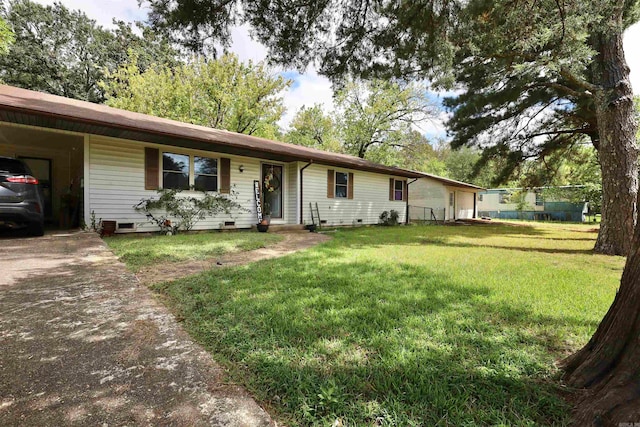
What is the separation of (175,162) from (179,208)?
1429mm

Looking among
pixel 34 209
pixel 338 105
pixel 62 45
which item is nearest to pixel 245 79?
pixel 338 105

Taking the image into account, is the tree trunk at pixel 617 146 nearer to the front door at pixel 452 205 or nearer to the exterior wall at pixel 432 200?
the exterior wall at pixel 432 200

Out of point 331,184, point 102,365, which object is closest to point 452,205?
point 331,184

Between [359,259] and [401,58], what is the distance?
3760 mm

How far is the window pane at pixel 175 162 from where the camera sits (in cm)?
845

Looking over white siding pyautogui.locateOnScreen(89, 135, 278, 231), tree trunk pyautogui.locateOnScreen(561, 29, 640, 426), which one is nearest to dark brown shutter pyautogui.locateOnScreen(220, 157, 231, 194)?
white siding pyautogui.locateOnScreen(89, 135, 278, 231)

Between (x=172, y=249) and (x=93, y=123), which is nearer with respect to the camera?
(x=172, y=249)

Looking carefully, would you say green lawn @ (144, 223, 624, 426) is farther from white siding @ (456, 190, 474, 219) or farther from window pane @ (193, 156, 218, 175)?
white siding @ (456, 190, 474, 219)

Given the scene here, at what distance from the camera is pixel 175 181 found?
8.62 metres

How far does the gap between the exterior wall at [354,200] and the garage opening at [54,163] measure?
23.5 feet

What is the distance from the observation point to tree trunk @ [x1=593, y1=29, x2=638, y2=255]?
683 cm

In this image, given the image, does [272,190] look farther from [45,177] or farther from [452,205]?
[452,205]

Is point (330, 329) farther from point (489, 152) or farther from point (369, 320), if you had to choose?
point (489, 152)

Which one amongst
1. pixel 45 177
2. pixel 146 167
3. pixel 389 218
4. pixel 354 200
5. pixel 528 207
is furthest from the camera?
pixel 528 207
